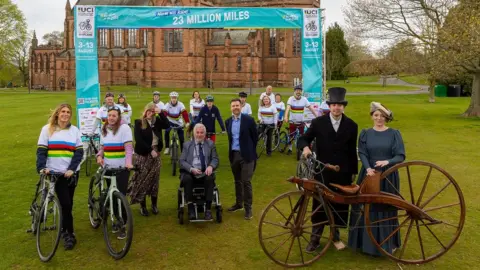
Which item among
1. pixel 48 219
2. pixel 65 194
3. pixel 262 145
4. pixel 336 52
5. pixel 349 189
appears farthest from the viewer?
pixel 336 52

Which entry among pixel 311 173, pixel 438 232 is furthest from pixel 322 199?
pixel 438 232

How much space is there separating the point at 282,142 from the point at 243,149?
6.72 meters

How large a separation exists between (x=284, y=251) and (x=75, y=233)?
3.20 m

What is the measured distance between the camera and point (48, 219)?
587cm

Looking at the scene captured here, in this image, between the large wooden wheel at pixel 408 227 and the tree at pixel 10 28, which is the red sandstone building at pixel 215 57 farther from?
the large wooden wheel at pixel 408 227

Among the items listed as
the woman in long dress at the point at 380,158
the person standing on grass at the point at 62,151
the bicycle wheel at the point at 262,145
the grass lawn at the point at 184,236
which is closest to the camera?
the woman in long dress at the point at 380,158

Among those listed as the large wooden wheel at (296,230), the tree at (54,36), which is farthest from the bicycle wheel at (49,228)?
the tree at (54,36)

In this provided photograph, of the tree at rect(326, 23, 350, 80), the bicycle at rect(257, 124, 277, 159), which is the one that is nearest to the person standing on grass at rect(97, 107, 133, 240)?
the bicycle at rect(257, 124, 277, 159)

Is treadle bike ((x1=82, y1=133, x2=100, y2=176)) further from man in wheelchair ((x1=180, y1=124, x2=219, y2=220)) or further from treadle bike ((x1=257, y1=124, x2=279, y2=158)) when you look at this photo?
man in wheelchair ((x1=180, y1=124, x2=219, y2=220))

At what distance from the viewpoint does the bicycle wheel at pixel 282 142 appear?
13852 mm

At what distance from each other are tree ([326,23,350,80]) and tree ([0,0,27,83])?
4722cm

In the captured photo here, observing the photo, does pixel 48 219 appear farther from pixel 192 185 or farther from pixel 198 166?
pixel 198 166

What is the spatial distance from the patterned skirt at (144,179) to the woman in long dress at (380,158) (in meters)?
3.50

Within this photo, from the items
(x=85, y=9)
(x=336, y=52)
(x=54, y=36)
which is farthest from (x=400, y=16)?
(x=54, y=36)
